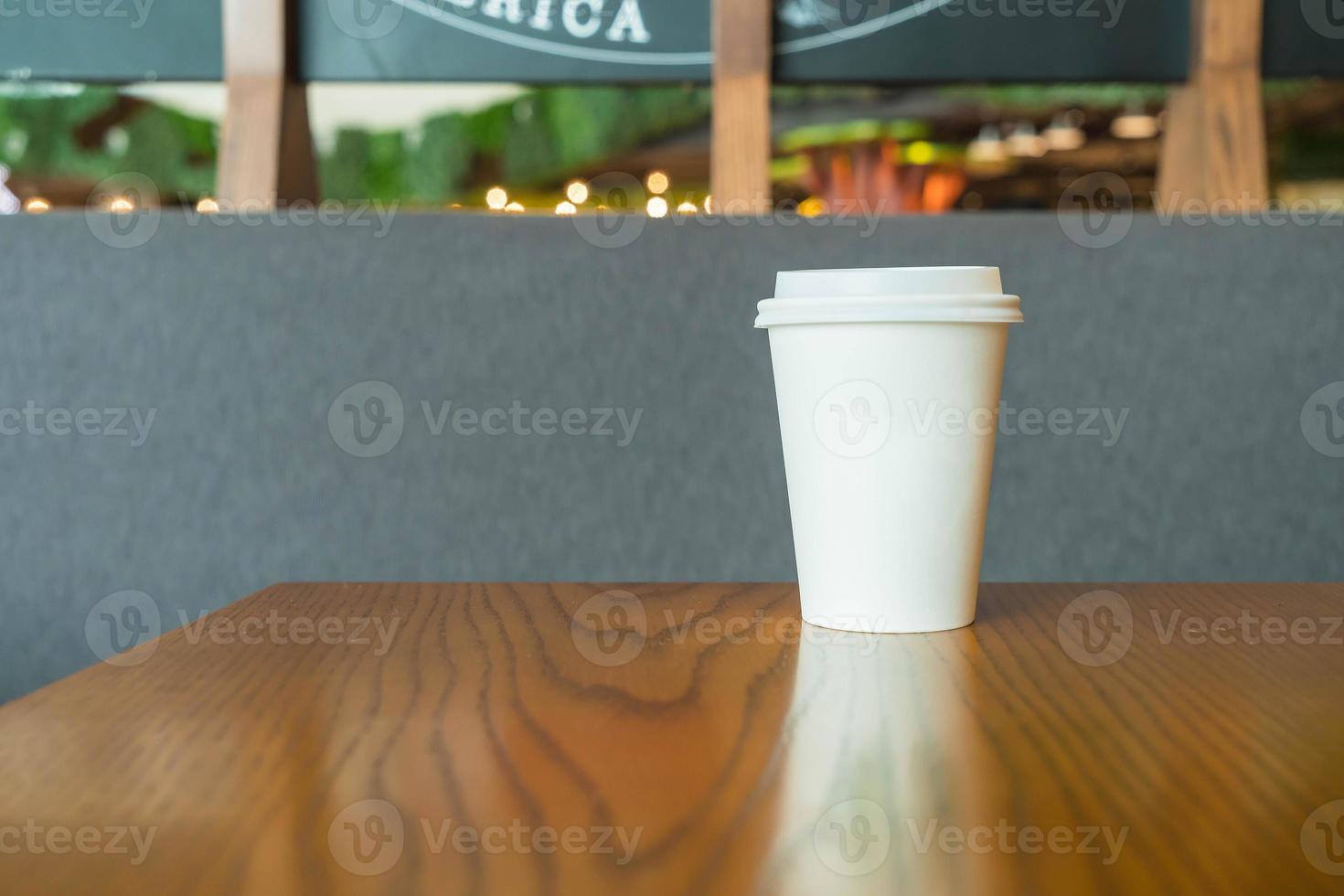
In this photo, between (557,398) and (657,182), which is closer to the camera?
(557,398)

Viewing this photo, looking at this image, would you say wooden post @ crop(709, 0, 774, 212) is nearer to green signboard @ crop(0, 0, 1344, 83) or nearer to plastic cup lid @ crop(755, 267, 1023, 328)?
green signboard @ crop(0, 0, 1344, 83)

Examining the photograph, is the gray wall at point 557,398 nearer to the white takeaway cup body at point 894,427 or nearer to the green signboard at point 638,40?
the green signboard at point 638,40

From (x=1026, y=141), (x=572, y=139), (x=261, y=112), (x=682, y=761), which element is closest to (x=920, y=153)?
(x=1026, y=141)

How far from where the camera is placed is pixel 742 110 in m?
1.56

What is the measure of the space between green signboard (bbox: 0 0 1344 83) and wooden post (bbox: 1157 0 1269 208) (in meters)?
0.04

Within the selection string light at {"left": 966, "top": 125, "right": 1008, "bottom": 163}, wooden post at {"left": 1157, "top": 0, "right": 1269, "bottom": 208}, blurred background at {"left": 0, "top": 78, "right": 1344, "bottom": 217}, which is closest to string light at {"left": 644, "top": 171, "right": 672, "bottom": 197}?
blurred background at {"left": 0, "top": 78, "right": 1344, "bottom": 217}

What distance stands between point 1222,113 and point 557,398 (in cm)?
98

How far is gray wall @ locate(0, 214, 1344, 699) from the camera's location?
1.27m

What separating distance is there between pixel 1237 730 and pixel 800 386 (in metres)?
0.30

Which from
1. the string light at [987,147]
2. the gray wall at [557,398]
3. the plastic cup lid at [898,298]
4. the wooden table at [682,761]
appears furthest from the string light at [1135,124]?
the wooden table at [682,761]

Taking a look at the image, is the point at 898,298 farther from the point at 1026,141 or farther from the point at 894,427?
the point at 1026,141

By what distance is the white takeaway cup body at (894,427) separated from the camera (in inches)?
25.1

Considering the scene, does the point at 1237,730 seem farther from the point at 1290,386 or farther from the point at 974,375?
the point at 1290,386

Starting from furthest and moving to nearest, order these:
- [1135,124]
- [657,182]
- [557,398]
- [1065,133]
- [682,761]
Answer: [1065,133]
[1135,124]
[657,182]
[557,398]
[682,761]
